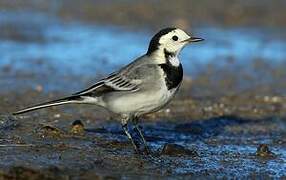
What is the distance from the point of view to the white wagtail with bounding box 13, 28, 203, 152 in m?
8.19

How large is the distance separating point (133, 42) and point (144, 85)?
286 inches

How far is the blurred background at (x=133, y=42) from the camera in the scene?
1273 centimetres

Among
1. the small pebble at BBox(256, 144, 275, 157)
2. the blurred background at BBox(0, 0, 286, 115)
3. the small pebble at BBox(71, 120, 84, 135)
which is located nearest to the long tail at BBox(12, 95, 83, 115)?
the small pebble at BBox(71, 120, 84, 135)

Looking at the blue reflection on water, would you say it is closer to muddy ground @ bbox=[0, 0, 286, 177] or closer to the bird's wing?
muddy ground @ bbox=[0, 0, 286, 177]

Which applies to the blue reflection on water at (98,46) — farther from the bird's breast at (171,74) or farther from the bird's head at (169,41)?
the bird's breast at (171,74)

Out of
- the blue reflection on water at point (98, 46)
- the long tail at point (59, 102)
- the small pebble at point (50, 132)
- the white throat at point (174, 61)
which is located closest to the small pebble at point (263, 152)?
the white throat at point (174, 61)

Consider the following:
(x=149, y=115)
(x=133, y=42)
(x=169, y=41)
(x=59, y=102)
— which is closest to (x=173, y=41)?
(x=169, y=41)

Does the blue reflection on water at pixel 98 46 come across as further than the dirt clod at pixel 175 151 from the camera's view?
Yes

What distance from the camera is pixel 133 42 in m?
15.4

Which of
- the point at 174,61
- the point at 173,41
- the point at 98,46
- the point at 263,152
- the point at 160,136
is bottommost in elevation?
the point at 263,152

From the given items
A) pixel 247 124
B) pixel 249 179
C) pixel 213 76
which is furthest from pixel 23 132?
pixel 213 76

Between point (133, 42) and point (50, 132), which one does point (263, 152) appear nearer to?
point (50, 132)

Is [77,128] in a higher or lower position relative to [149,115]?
lower

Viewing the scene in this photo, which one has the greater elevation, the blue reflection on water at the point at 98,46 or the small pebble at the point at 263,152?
the blue reflection on water at the point at 98,46
